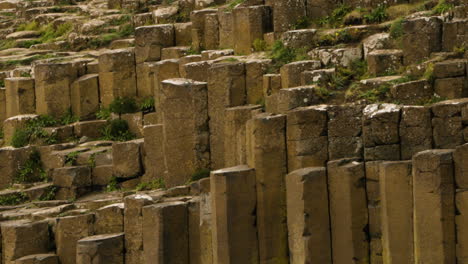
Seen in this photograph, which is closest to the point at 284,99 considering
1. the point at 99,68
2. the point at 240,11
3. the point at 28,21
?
the point at 240,11

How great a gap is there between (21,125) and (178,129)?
22.5 ft

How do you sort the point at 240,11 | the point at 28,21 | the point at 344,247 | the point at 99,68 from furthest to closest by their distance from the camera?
the point at 28,21
the point at 99,68
the point at 240,11
the point at 344,247

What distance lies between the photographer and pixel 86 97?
5250 centimetres

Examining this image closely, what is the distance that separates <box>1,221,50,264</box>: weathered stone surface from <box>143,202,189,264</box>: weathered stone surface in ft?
10.3

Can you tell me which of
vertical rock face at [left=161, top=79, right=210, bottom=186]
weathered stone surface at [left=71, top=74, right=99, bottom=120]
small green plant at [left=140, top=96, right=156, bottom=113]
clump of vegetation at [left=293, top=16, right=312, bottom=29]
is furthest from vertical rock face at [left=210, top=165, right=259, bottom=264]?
weathered stone surface at [left=71, top=74, right=99, bottom=120]

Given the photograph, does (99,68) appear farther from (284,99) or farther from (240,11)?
(284,99)

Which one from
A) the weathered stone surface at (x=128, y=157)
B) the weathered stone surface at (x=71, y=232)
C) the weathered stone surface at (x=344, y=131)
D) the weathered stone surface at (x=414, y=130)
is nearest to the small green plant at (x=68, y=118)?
the weathered stone surface at (x=128, y=157)

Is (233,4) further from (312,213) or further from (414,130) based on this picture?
(414,130)

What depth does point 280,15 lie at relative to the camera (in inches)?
1907

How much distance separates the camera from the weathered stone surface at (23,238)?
46500 mm

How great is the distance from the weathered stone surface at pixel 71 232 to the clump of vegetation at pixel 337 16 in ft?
26.3

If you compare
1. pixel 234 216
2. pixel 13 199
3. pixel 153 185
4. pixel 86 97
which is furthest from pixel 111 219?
pixel 86 97

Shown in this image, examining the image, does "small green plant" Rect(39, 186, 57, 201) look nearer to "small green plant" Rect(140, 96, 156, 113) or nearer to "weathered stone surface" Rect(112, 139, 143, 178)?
"weathered stone surface" Rect(112, 139, 143, 178)

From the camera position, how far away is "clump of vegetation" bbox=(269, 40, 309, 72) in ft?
153
